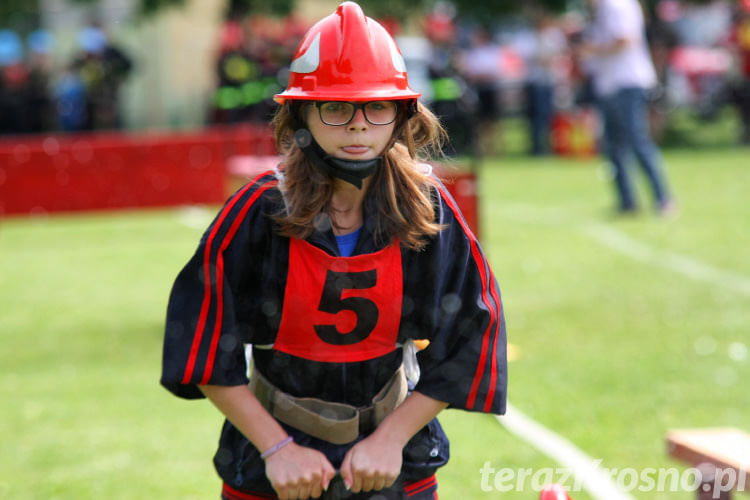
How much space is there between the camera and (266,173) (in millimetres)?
2775

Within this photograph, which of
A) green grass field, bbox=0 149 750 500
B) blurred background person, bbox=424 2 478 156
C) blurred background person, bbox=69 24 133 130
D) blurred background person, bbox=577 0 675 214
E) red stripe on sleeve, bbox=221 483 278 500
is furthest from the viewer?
blurred background person, bbox=69 24 133 130

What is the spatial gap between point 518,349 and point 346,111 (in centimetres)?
419

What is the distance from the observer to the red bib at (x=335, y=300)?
8.60ft

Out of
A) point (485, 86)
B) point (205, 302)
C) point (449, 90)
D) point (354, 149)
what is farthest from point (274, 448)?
point (485, 86)

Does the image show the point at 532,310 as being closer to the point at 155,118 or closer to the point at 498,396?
the point at 498,396

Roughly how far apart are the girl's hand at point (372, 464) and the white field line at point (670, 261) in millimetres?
5788

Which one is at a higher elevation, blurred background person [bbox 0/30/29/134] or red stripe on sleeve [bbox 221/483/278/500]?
red stripe on sleeve [bbox 221/483/278/500]

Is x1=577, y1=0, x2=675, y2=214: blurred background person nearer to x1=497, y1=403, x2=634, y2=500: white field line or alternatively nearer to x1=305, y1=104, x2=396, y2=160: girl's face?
x1=497, y1=403, x2=634, y2=500: white field line

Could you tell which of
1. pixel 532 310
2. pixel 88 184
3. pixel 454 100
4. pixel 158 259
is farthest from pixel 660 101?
pixel 532 310

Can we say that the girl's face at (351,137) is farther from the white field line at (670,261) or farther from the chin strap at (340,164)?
the white field line at (670,261)

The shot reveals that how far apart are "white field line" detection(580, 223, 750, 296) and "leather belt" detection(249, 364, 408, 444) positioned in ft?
18.7

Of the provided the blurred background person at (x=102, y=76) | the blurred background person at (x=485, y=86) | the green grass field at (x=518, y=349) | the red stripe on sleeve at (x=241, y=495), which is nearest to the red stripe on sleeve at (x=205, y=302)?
the red stripe on sleeve at (x=241, y=495)

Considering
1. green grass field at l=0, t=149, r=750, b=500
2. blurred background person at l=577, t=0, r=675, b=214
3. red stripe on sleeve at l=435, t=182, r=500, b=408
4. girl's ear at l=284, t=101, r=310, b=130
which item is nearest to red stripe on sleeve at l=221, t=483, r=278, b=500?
red stripe on sleeve at l=435, t=182, r=500, b=408

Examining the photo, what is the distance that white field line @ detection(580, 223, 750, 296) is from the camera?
820cm
